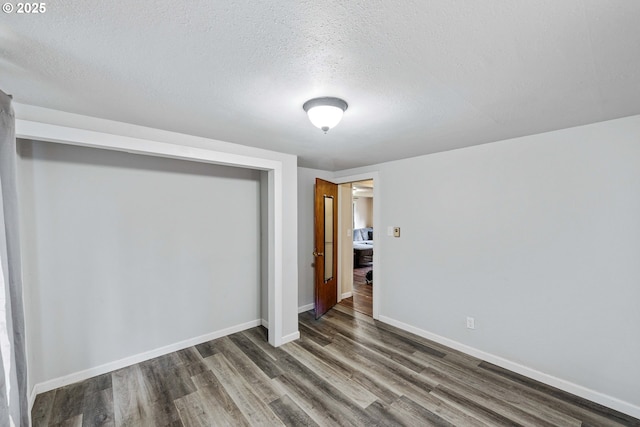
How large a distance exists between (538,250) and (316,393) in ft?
7.98

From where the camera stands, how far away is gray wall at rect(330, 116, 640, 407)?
212cm

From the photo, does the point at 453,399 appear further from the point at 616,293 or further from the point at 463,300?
the point at 616,293

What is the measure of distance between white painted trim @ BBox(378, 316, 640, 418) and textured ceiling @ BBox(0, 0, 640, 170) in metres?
2.25

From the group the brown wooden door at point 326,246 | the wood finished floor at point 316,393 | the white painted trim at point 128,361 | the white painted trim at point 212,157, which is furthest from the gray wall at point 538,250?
the white painted trim at point 128,361

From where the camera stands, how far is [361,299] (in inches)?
191

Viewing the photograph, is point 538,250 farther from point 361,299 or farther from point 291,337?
point 361,299

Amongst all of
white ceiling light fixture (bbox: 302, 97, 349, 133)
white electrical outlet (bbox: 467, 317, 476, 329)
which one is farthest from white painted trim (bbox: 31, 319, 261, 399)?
white ceiling light fixture (bbox: 302, 97, 349, 133)

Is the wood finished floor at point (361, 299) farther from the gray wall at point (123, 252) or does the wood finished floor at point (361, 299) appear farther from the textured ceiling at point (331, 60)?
the textured ceiling at point (331, 60)

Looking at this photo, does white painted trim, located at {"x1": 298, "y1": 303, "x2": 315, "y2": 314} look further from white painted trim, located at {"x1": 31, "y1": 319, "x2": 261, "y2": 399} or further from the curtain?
the curtain

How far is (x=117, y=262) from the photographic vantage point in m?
2.70

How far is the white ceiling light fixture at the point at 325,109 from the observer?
68.2 inches

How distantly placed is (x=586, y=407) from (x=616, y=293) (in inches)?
37.5

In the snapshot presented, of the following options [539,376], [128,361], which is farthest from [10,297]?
[539,376]

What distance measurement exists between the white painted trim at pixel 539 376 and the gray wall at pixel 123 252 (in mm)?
2521
